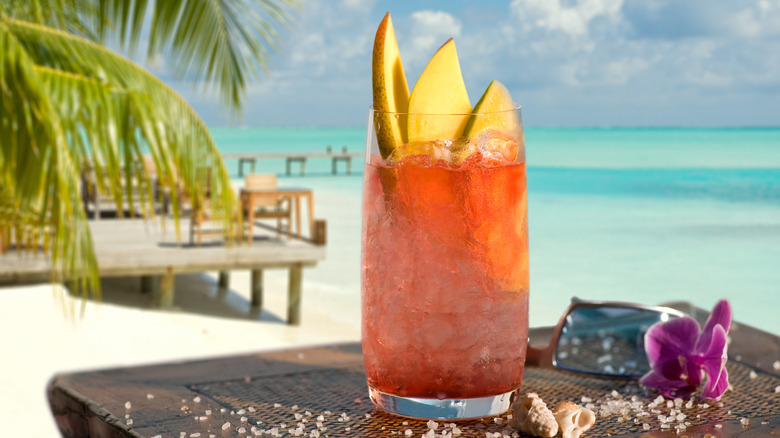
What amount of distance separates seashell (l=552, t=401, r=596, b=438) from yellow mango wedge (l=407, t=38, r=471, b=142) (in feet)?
1.01

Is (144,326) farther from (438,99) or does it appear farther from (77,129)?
(438,99)

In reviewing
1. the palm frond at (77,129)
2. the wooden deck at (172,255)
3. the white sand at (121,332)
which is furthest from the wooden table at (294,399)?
the wooden deck at (172,255)

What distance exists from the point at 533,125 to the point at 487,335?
216 ft

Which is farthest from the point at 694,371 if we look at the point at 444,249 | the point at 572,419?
the point at 444,249

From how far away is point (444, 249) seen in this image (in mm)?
836

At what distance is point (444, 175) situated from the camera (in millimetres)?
840

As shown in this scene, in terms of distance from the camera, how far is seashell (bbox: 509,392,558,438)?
0.74m

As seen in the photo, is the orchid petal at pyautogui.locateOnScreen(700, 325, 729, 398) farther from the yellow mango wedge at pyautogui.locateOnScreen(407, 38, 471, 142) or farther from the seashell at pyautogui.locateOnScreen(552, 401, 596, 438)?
the yellow mango wedge at pyautogui.locateOnScreen(407, 38, 471, 142)

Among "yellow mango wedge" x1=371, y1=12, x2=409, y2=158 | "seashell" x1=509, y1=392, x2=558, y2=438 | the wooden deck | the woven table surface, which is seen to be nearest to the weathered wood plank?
the wooden deck

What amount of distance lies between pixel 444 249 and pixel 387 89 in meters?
0.19

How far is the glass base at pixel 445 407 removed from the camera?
834mm

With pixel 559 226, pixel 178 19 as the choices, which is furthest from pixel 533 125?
pixel 178 19

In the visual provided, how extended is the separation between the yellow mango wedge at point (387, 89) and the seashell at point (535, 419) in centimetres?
31

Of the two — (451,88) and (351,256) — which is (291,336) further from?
(451,88)
